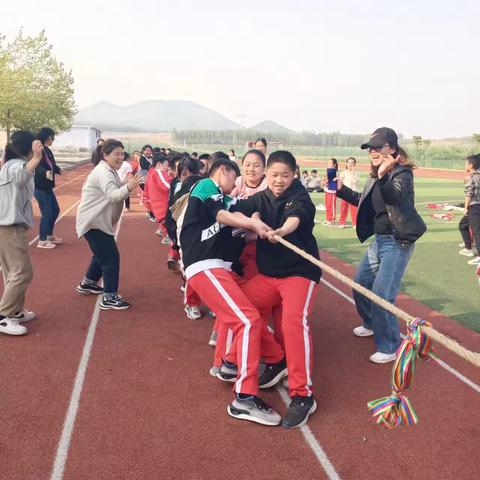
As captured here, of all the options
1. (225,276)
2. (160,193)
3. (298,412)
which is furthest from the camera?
(160,193)

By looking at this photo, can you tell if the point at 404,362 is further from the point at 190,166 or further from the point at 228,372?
the point at 190,166

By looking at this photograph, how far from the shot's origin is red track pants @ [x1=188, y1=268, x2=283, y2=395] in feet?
12.3

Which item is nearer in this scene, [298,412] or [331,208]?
[298,412]

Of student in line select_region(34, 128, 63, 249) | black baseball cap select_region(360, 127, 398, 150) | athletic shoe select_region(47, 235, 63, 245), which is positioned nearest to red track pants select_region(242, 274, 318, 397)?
black baseball cap select_region(360, 127, 398, 150)

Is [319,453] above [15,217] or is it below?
below

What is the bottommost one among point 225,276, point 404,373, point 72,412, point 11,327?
point 72,412

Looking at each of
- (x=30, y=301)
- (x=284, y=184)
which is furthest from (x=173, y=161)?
(x=284, y=184)

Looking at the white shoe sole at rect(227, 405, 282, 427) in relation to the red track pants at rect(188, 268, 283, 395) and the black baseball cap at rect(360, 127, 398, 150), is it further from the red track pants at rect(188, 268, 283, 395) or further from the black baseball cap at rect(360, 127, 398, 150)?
the black baseball cap at rect(360, 127, 398, 150)

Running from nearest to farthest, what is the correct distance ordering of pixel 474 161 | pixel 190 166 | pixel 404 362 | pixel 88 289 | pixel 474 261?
pixel 404 362 < pixel 190 166 < pixel 88 289 < pixel 474 161 < pixel 474 261

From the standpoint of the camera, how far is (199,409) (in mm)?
3926

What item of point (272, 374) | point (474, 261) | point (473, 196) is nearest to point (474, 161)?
point (473, 196)

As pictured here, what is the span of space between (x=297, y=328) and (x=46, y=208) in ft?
23.4

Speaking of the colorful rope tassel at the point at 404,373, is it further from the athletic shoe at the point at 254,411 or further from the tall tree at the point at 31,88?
the tall tree at the point at 31,88

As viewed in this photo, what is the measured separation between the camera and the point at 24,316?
5.69 meters
